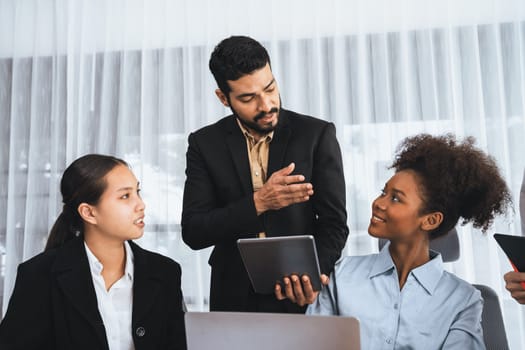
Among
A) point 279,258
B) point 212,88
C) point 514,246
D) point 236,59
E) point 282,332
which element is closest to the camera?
point 282,332

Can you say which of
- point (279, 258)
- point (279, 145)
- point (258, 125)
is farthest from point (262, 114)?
point (279, 258)

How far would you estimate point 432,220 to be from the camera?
4.94 ft

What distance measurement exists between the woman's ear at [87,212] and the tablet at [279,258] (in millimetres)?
549

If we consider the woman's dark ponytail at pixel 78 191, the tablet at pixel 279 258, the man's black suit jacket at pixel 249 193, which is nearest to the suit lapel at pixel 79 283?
the woman's dark ponytail at pixel 78 191

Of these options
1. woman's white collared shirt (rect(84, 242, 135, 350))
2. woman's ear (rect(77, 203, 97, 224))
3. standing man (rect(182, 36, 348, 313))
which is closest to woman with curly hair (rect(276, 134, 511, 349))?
standing man (rect(182, 36, 348, 313))

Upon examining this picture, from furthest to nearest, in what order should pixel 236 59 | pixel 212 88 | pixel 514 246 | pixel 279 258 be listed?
pixel 212 88, pixel 236 59, pixel 279 258, pixel 514 246

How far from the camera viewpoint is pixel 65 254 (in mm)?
1537

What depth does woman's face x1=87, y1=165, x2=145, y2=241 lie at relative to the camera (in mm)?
1607

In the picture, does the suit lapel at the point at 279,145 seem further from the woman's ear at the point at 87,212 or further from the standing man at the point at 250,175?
the woman's ear at the point at 87,212

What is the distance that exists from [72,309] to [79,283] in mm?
69

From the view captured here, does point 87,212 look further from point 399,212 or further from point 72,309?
point 399,212

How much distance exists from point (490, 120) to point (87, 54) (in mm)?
2268

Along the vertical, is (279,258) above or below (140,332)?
above

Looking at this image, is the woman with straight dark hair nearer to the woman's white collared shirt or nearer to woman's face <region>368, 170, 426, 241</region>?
the woman's white collared shirt
